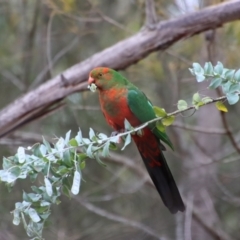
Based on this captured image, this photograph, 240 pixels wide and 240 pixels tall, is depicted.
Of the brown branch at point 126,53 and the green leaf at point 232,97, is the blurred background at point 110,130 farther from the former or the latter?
the green leaf at point 232,97

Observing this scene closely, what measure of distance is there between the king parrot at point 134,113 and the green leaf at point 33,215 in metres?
1.09

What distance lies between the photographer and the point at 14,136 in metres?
4.34

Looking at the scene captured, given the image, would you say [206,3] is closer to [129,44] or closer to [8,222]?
[129,44]

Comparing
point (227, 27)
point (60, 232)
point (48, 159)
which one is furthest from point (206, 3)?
point (48, 159)

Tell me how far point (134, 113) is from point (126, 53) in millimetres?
773

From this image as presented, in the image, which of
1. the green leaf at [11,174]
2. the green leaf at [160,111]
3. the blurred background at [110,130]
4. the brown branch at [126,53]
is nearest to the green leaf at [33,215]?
the green leaf at [11,174]

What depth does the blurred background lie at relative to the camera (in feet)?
15.5

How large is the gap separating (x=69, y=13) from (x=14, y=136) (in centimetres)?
106

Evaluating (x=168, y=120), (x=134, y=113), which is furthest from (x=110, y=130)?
(x=168, y=120)

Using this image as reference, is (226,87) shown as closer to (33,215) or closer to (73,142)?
(73,142)

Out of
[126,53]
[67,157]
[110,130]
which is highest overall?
[110,130]

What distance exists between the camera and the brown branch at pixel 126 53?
10.8ft

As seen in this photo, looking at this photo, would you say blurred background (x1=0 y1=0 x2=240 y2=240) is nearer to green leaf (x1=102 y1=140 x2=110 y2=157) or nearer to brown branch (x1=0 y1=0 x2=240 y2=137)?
brown branch (x1=0 y1=0 x2=240 y2=137)

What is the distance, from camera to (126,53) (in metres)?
3.41
